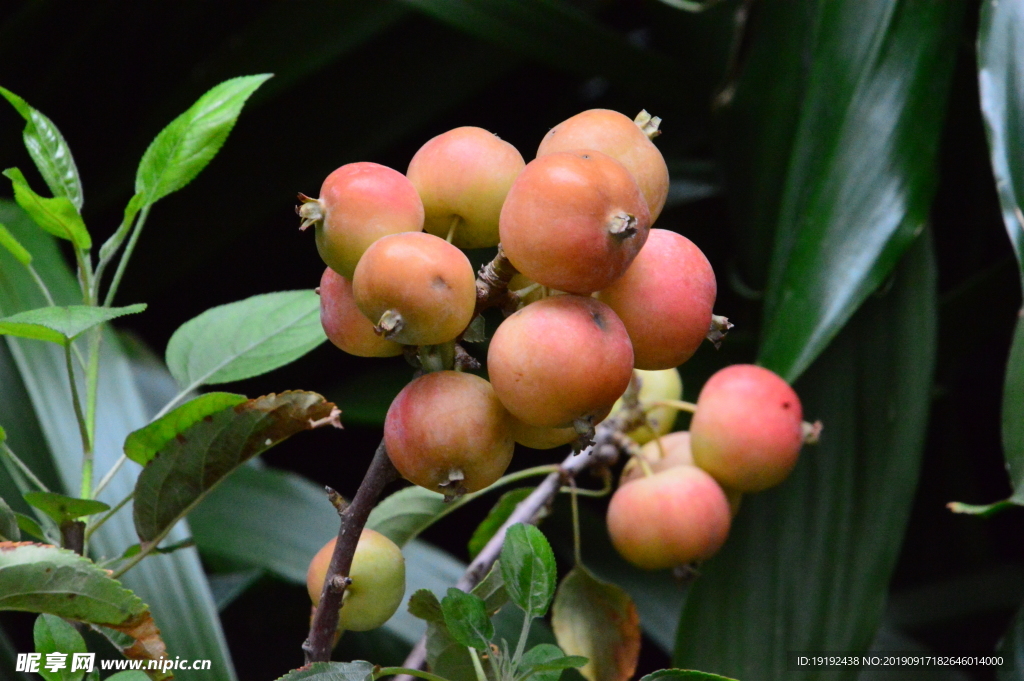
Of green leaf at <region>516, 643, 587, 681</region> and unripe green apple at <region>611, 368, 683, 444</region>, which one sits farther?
unripe green apple at <region>611, 368, 683, 444</region>

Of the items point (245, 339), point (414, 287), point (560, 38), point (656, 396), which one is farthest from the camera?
point (560, 38)

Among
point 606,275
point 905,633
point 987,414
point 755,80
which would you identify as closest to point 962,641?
point 905,633

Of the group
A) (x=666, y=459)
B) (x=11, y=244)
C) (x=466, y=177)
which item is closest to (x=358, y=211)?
(x=466, y=177)

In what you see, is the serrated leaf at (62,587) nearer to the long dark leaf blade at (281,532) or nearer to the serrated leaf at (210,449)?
the serrated leaf at (210,449)

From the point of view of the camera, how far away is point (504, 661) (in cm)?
26

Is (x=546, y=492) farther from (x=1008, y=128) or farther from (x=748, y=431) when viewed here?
(x=1008, y=128)

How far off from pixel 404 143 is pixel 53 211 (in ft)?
1.60

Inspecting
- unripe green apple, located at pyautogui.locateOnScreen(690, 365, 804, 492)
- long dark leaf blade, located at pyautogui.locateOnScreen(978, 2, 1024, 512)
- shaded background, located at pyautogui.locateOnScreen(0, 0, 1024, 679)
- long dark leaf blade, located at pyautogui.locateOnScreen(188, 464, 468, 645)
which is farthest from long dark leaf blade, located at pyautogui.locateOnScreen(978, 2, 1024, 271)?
long dark leaf blade, located at pyautogui.locateOnScreen(188, 464, 468, 645)

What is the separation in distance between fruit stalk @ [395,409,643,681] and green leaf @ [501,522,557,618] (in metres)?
0.04

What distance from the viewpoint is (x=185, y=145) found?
30 cm

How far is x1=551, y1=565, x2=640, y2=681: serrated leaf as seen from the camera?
1.14 ft

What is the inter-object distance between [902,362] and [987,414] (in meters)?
0.29

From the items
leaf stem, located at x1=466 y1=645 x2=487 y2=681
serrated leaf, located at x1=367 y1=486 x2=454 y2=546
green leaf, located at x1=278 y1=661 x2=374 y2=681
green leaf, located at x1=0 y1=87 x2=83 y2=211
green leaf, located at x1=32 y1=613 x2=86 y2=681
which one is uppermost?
green leaf, located at x1=0 y1=87 x2=83 y2=211

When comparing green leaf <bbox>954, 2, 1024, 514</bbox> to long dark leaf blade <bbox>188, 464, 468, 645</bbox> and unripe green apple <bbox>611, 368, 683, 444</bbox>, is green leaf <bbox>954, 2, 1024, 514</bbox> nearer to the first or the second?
unripe green apple <bbox>611, 368, 683, 444</bbox>
